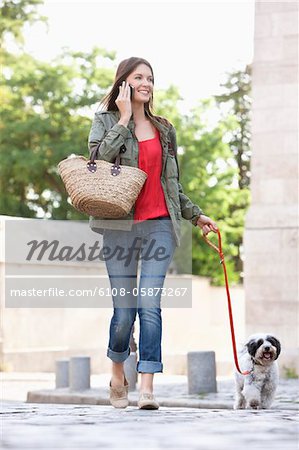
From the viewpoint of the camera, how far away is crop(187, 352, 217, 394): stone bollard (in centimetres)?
1384

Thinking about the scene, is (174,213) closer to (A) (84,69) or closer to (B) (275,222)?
(B) (275,222)

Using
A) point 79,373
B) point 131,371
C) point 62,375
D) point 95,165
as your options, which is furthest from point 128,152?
point 62,375

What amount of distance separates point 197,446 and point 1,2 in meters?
36.0

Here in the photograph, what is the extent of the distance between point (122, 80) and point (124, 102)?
0.21 meters

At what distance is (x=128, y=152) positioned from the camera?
6957mm

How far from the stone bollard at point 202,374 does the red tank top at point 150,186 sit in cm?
710

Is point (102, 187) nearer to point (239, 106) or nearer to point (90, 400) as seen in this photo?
point (90, 400)

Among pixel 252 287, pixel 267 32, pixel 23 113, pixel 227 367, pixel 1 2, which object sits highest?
pixel 1 2

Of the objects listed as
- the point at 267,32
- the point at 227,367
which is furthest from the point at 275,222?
the point at 227,367

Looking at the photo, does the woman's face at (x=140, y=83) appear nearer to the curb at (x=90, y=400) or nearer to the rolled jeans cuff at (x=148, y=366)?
the rolled jeans cuff at (x=148, y=366)

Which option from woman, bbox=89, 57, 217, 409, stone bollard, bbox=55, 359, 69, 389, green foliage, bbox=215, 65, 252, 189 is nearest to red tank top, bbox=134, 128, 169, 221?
woman, bbox=89, 57, 217, 409

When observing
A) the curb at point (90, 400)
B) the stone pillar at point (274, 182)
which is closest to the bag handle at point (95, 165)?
the curb at point (90, 400)

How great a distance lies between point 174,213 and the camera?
22.9ft

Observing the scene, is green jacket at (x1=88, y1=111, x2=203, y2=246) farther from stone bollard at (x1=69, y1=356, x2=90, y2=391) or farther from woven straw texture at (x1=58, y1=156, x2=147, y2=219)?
stone bollard at (x1=69, y1=356, x2=90, y2=391)
